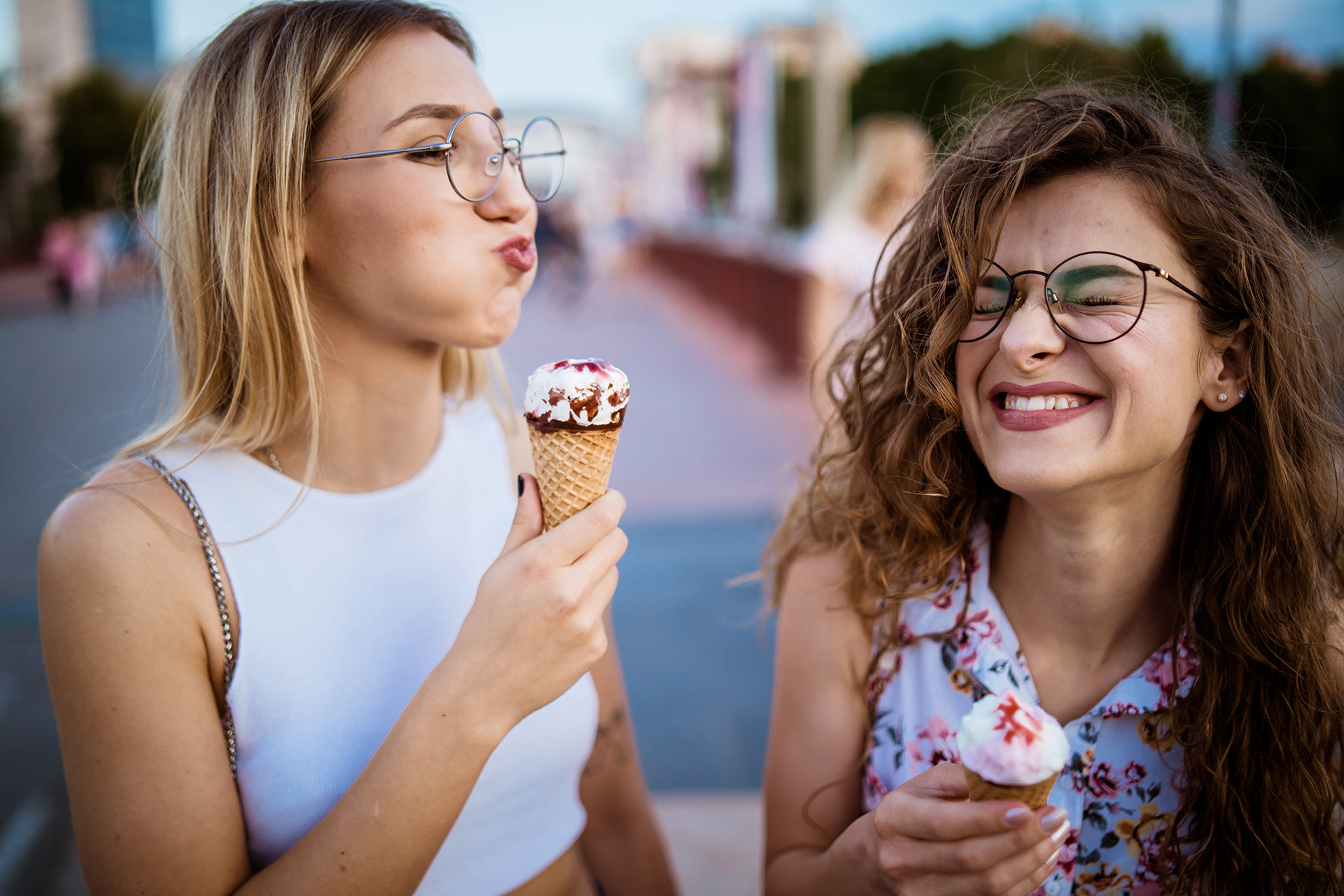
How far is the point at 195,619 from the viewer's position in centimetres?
147

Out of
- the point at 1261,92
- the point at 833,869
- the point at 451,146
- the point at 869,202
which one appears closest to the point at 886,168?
the point at 869,202

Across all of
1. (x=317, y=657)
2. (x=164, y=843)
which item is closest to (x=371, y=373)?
(x=317, y=657)

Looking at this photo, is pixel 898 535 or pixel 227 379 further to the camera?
pixel 898 535

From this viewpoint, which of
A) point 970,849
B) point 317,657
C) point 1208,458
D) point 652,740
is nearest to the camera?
point 970,849

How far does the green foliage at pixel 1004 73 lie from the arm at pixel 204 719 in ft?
5.21

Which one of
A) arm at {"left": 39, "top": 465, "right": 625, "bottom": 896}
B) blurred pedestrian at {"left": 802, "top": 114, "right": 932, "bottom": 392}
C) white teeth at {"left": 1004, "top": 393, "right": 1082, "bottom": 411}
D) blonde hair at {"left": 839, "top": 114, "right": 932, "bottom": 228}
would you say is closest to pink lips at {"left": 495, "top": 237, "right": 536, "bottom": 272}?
arm at {"left": 39, "top": 465, "right": 625, "bottom": 896}

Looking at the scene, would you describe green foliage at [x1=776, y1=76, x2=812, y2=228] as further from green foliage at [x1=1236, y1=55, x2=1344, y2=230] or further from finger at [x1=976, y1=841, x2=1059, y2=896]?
finger at [x1=976, y1=841, x2=1059, y2=896]

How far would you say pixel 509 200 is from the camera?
1.71 metres

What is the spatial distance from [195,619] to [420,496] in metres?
0.51

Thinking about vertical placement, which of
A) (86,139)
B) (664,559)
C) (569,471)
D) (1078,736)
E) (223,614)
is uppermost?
(86,139)

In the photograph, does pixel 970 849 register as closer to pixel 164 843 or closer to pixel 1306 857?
pixel 1306 857

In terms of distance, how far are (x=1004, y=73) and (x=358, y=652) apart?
1921cm

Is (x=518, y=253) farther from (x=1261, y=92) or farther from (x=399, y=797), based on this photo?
(x=1261, y=92)

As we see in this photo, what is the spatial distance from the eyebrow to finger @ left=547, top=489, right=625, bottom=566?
798 mm
